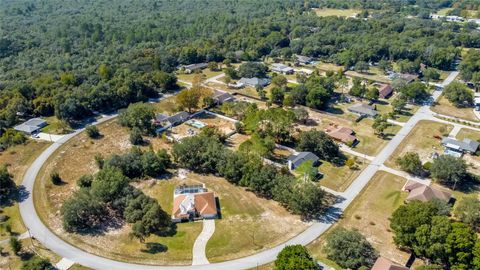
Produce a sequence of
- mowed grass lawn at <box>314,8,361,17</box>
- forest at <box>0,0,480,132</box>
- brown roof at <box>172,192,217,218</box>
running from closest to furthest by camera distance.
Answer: brown roof at <box>172,192,217,218</box>
forest at <box>0,0,480,132</box>
mowed grass lawn at <box>314,8,361,17</box>

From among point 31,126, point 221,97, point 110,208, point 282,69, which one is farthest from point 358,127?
point 31,126

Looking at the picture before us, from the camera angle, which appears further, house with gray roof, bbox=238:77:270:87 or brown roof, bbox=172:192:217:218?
house with gray roof, bbox=238:77:270:87

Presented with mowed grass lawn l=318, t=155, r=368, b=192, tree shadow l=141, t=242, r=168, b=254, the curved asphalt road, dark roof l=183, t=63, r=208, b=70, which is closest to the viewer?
the curved asphalt road

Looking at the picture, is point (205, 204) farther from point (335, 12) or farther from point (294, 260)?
point (335, 12)

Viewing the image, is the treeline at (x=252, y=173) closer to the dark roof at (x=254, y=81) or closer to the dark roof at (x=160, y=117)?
the dark roof at (x=160, y=117)

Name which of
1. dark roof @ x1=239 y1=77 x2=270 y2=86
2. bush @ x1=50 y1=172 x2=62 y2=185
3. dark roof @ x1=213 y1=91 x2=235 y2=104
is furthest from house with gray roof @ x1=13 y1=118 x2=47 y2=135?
dark roof @ x1=239 y1=77 x2=270 y2=86

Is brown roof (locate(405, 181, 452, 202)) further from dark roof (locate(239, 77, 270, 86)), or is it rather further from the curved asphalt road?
dark roof (locate(239, 77, 270, 86))
